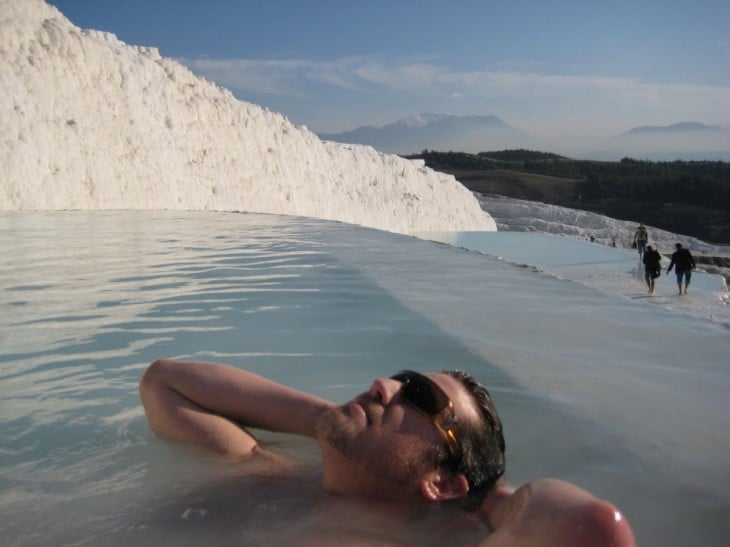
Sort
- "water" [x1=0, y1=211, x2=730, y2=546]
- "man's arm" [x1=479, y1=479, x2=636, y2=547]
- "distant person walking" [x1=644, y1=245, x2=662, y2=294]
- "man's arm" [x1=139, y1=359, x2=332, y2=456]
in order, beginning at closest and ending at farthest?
"man's arm" [x1=479, y1=479, x2=636, y2=547]
"water" [x1=0, y1=211, x2=730, y2=546]
"man's arm" [x1=139, y1=359, x2=332, y2=456]
"distant person walking" [x1=644, y1=245, x2=662, y2=294]

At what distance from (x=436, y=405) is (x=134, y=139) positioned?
71.0ft

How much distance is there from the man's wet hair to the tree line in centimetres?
6502

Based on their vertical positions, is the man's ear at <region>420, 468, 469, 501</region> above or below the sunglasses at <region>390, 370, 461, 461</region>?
below

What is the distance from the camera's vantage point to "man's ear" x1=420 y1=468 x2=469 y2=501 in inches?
64.4

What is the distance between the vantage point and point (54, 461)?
84.7 inches

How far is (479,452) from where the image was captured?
170 centimetres

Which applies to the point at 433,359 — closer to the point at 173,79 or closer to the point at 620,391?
the point at 620,391

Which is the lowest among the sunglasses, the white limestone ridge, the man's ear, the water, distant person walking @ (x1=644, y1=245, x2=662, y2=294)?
distant person walking @ (x1=644, y1=245, x2=662, y2=294)

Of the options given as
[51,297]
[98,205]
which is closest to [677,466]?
[51,297]

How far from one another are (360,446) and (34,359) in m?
2.16

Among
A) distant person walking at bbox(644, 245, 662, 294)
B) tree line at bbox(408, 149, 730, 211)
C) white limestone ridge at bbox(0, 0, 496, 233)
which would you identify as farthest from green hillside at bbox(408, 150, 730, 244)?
distant person walking at bbox(644, 245, 662, 294)

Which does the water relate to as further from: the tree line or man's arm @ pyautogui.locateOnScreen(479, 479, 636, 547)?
the tree line

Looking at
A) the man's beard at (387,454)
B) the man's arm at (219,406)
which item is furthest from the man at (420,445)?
the man's arm at (219,406)

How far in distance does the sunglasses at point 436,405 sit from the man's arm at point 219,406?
Result: 0.50m
